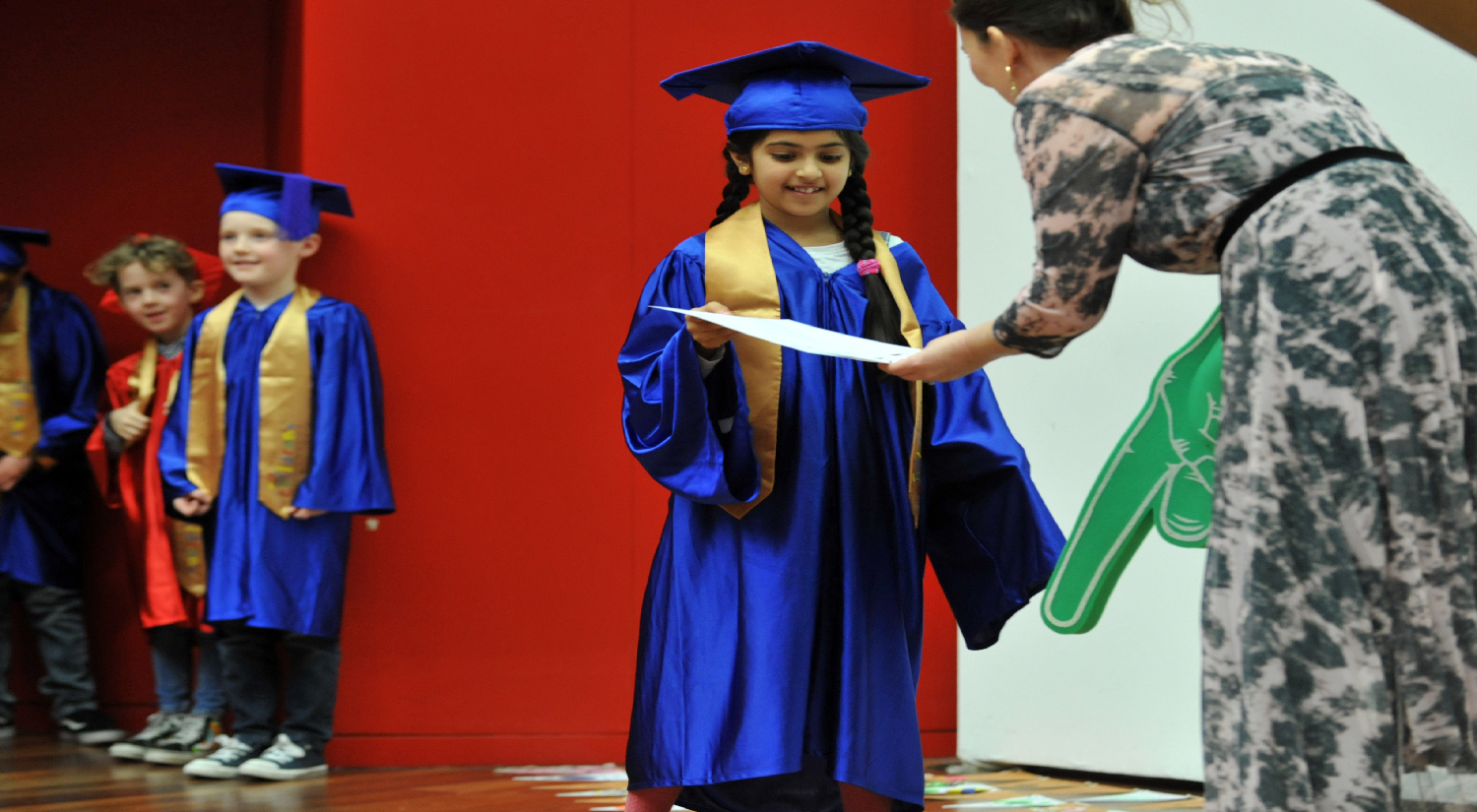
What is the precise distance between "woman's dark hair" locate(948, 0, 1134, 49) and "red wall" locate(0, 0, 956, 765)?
7.59ft

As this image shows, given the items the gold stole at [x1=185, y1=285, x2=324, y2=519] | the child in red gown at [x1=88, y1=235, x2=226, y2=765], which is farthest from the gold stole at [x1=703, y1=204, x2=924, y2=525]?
the child in red gown at [x1=88, y1=235, x2=226, y2=765]

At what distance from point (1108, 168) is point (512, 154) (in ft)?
9.06

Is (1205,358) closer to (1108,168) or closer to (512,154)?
(1108,168)

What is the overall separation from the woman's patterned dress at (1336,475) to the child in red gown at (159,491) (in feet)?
10.8

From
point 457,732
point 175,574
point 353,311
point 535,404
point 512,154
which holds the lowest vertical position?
point 457,732

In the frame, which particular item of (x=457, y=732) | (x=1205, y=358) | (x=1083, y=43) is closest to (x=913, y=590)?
(x=1205, y=358)

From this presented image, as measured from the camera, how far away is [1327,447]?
134cm

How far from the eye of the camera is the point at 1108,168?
1.43 metres

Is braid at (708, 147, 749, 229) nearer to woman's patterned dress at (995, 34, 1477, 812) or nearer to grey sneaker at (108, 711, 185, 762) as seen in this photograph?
woman's patterned dress at (995, 34, 1477, 812)

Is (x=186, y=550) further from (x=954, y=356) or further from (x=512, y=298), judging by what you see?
(x=954, y=356)

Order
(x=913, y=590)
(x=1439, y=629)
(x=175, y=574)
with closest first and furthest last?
1. (x=1439, y=629)
2. (x=913, y=590)
3. (x=175, y=574)

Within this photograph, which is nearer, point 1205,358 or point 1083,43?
point 1083,43

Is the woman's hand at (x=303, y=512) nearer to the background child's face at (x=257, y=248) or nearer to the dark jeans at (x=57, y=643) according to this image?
the background child's face at (x=257, y=248)

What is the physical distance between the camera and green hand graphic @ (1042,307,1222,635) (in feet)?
8.30
